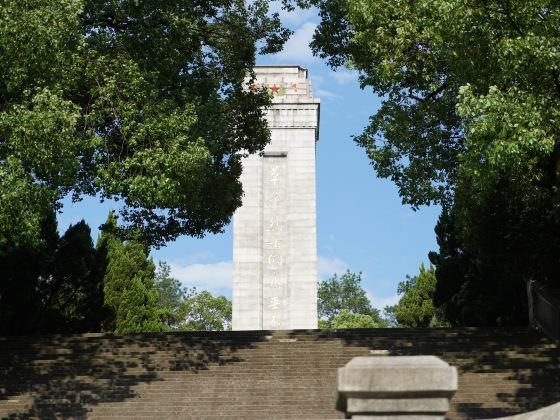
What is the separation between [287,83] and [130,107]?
2155cm

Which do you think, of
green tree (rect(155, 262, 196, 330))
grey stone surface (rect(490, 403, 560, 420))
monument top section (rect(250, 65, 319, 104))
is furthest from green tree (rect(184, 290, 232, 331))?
grey stone surface (rect(490, 403, 560, 420))

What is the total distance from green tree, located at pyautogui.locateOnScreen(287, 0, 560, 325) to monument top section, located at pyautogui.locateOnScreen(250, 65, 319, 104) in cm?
1374

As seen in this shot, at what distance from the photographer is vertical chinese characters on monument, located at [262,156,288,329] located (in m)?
33.1

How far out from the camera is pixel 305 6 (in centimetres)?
2105

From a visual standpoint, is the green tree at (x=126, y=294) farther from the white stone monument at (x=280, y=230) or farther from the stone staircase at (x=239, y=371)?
the stone staircase at (x=239, y=371)

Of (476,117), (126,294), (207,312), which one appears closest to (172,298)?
(207,312)

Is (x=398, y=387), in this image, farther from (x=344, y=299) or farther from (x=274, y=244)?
(x=344, y=299)

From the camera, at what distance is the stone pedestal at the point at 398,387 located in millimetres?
4918

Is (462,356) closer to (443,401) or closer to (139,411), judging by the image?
(139,411)

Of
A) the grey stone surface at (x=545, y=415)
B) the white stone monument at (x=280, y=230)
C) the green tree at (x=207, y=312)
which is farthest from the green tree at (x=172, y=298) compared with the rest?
the grey stone surface at (x=545, y=415)

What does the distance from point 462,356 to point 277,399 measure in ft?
14.0

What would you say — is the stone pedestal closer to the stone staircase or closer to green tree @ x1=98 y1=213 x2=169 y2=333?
the stone staircase

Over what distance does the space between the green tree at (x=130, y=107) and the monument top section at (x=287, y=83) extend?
14.3 metres

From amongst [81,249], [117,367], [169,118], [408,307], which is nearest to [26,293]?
[81,249]
